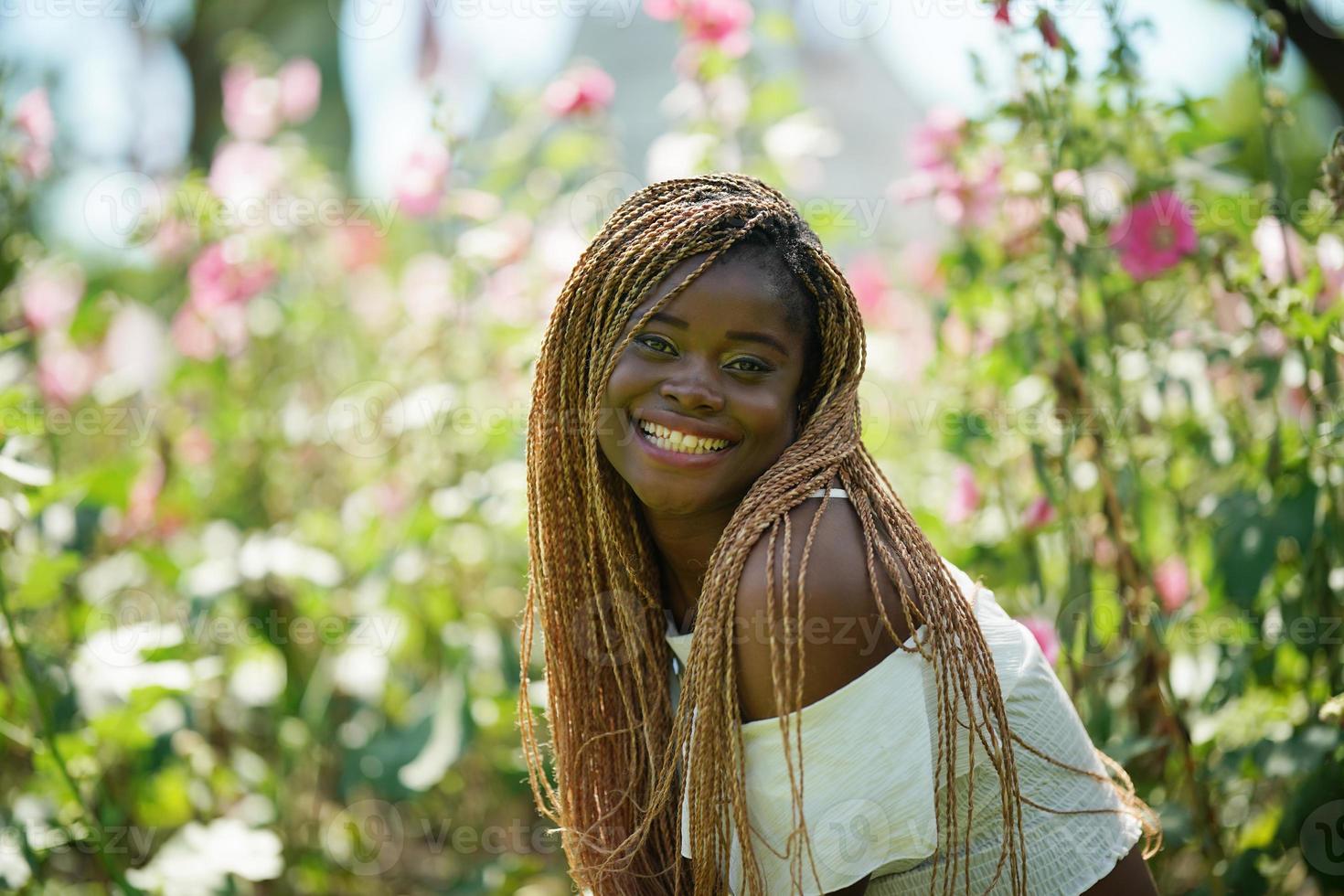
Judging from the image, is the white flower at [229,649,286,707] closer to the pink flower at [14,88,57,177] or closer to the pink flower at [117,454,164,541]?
the pink flower at [117,454,164,541]

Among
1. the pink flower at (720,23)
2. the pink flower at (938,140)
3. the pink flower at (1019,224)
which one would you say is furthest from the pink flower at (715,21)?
the pink flower at (1019,224)

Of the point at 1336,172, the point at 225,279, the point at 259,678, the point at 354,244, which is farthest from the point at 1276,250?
the point at 354,244

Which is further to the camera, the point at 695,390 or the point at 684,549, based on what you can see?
the point at 684,549

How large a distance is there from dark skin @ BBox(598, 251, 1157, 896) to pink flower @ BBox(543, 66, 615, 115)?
170cm

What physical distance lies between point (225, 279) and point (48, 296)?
49 cm

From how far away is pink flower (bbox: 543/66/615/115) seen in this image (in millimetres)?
3199

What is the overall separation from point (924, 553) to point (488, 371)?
2.11 metres

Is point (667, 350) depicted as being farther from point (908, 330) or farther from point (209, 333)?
point (209, 333)

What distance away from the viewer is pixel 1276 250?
2266 millimetres

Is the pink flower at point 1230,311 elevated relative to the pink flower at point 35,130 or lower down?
lower down

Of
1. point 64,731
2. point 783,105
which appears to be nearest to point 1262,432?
point 783,105

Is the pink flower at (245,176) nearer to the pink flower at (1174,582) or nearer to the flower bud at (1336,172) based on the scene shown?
the pink flower at (1174,582)

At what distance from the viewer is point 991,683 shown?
1559 mm

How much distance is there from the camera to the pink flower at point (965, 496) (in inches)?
104
